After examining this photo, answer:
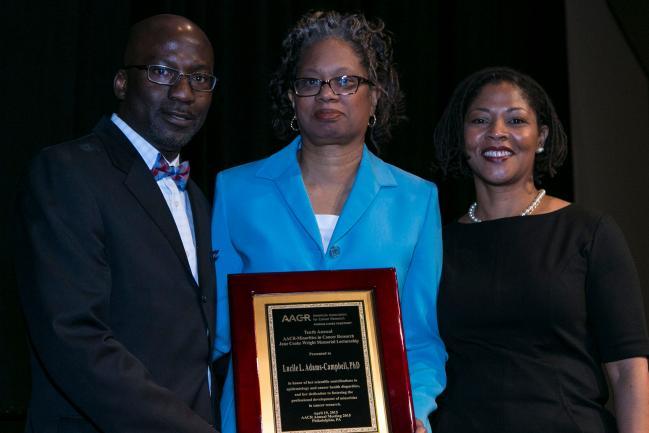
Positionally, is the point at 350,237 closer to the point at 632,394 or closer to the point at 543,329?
the point at 543,329

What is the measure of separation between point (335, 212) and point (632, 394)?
42.5 inches

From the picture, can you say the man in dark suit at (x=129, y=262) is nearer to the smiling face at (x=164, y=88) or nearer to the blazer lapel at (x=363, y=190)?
the smiling face at (x=164, y=88)

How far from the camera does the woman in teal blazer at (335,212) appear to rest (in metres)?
2.41

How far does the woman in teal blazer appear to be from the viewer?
2.41 meters

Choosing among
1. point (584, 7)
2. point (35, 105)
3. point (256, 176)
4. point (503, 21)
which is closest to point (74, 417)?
point (256, 176)

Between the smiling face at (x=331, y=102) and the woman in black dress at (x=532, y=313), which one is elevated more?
the smiling face at (x=331, y=102)

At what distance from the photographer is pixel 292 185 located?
2486 millimetres

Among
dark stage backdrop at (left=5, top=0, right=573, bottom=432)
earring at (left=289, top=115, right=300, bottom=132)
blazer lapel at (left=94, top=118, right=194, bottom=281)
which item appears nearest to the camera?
blazer lapel at (left=94, top=118, right=194, bottom=281)

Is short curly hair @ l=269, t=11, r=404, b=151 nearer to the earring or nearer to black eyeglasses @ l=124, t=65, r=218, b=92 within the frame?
the earring

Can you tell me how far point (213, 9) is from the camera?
3.91 metres

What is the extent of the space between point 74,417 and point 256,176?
90 cm

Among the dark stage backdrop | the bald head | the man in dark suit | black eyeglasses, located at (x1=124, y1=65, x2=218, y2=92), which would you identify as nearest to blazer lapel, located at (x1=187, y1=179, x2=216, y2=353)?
the man in dark suit

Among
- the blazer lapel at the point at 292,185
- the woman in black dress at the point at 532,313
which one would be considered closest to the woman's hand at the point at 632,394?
the woman in black dress at the point at 532,313

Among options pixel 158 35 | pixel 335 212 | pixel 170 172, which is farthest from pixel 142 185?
pixel 335 212
